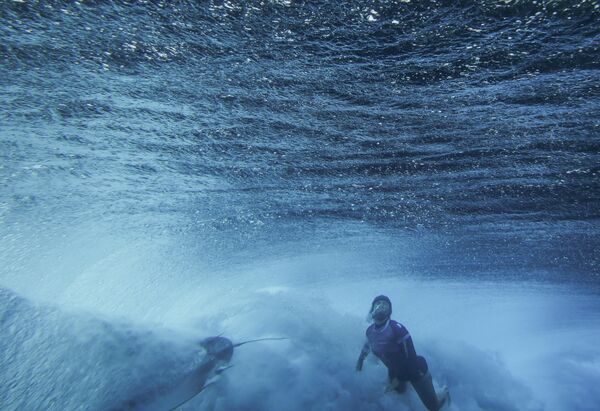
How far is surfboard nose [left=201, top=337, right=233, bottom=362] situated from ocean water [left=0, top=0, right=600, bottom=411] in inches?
15.8

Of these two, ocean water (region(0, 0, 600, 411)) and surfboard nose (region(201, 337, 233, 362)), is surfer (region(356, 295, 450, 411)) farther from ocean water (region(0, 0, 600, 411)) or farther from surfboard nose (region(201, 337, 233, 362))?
surfboard nose (region(201, 337, 233, 362))

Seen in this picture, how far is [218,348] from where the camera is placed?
A: 766cm

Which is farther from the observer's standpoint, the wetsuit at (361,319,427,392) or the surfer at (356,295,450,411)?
the wetsuit at (361,319,427,392)

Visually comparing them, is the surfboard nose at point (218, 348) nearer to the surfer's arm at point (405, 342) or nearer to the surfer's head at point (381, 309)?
the surfer's head at point (381, 309)

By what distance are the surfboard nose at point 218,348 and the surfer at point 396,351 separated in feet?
9.77

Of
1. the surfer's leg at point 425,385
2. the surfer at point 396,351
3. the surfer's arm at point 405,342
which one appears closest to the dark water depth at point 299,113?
the surfer at point 396,351

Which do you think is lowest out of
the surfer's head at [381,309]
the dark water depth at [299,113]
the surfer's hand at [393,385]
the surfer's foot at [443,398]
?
the surfer's foot at [443,398]

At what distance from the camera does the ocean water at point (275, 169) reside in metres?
4.16

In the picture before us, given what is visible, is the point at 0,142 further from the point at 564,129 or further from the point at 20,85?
the point at 564,129

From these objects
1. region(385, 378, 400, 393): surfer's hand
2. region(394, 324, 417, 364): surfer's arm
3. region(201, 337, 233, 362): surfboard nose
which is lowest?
region(385, 378, 400, 393): surfer's hand

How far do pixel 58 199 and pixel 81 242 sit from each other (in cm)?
360

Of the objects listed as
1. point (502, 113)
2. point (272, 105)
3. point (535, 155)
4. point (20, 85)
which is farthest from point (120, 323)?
point (535, 155)

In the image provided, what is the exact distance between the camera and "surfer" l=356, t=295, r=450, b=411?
25.5 feet

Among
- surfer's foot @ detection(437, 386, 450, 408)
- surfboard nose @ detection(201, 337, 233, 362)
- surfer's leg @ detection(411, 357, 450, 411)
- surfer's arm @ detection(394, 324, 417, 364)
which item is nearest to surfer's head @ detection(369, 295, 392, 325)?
surfer's arm @ detection(394, 324, 417, 364)
